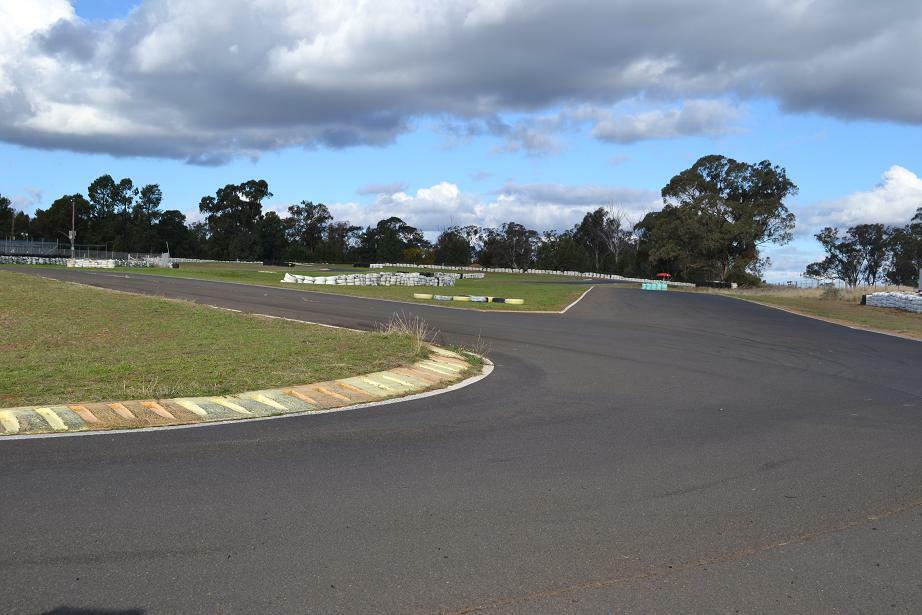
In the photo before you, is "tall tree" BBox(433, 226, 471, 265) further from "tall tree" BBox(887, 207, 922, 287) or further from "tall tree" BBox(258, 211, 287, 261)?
"tall tree" BBox(887, 207, 922, 287)

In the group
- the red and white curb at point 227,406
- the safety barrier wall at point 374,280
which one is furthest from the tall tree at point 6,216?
the red and white curb at point 227,406

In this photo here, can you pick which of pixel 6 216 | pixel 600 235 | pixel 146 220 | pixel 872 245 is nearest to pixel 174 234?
pixel 146 220

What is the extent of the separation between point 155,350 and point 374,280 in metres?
29.6

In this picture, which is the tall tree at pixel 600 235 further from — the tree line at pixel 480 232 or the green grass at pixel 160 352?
the green grass at pixel 160 352

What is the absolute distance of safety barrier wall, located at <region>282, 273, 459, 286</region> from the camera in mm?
40344

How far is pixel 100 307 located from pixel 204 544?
58.4 ft

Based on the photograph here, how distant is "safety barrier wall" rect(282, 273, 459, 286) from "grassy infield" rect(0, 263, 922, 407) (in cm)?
1735

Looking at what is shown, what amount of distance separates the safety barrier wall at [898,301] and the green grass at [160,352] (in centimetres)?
2719

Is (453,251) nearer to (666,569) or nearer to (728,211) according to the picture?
(728,211)

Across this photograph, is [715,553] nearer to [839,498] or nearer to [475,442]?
[839,498]

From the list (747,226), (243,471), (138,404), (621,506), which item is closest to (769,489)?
(621,506)

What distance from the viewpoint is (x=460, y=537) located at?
187 inches

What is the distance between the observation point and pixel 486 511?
207 inches

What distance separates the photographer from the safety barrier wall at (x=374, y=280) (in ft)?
132
